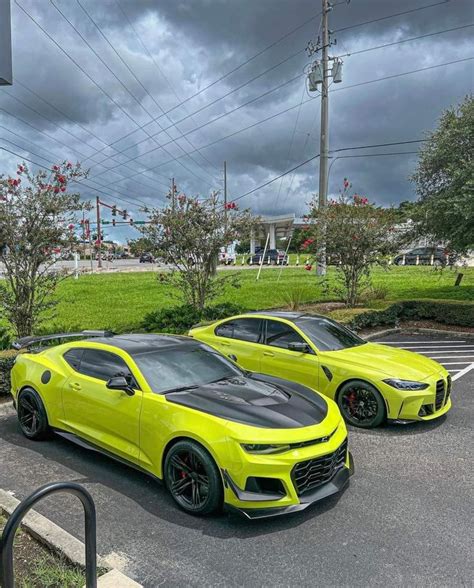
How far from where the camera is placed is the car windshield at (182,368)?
4559mm

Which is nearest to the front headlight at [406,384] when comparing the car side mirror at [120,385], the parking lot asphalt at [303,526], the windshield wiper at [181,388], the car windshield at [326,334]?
the parking lot asphalt at [303,526]

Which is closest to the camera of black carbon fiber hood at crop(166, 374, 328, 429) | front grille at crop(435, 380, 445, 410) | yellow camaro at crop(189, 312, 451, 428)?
black carbon fiber hood at crop(166, 374, 328, 429)

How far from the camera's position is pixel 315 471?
3770mm

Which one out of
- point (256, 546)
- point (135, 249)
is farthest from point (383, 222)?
point (256, 546)

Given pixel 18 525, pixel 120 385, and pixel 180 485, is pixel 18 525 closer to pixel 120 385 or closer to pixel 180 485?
pixel 180 485

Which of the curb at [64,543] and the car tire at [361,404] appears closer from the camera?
the curb at [64,543]

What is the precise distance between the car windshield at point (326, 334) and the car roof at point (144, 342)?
6.93ft

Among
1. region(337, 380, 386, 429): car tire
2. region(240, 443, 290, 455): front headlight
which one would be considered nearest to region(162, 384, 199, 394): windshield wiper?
region(240, 443, 290, 455): front headlight

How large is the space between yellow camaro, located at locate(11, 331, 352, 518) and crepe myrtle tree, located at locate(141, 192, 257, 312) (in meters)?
5.79

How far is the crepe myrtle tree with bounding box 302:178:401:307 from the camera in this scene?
13.2 metres

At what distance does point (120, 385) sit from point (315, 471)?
6.37 feet

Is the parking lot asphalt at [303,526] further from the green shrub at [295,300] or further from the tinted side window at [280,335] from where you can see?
the green shrub at [295,300]

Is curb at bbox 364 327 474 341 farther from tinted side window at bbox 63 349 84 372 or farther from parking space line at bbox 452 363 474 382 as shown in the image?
tinted side window at bbox 63 349 84 372

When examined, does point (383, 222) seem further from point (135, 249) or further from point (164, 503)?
point (164, 503)
